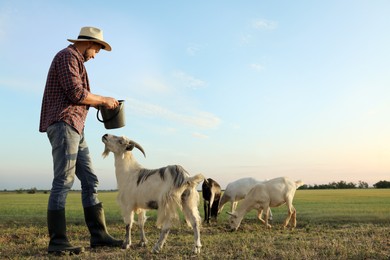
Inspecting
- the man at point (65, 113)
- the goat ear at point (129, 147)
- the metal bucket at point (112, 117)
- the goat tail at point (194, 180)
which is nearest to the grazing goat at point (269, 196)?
the goat ear at point (129, 147)

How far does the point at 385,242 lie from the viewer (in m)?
8.17

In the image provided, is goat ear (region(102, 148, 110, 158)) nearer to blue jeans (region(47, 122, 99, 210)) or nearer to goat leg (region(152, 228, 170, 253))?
blue jeans (region(47, 122, 99, 210))

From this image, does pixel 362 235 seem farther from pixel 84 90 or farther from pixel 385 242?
pixel 84 90

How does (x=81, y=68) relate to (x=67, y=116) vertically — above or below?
above

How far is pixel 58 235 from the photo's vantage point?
714 centimetres

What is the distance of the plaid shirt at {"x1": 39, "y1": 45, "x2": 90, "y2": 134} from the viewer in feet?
22.3

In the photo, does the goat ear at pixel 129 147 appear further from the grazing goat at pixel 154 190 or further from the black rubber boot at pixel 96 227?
the black rubber boot at pixel 96 227

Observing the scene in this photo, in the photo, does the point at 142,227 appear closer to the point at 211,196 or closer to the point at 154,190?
the point at 154,190

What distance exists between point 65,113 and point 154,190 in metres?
2.09

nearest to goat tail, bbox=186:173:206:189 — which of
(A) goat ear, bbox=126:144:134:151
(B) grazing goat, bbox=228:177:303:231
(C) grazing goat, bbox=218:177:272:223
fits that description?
(A) goat ear, bbox=126:144:134:151

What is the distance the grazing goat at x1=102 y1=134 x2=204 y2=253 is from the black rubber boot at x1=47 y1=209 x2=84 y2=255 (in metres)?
1.18

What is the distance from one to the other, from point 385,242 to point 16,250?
724cm

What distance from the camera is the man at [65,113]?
22.4 ft

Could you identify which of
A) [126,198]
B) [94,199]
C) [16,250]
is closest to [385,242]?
[126,198]
